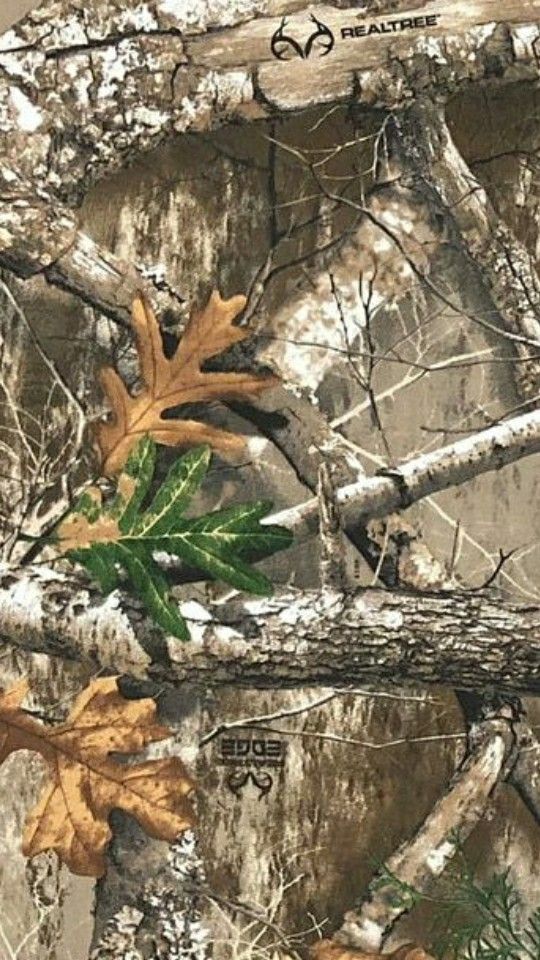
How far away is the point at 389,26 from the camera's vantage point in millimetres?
1314

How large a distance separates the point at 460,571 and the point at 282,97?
485mm

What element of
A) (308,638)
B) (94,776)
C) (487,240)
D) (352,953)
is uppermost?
(487,240)

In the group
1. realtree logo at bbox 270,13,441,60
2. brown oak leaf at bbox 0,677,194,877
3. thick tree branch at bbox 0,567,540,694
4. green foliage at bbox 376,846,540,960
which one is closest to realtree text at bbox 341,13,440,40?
realtree logo at bbox 270,13,441,60

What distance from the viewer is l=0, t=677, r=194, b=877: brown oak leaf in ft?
4.22

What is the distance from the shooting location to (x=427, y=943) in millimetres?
1315

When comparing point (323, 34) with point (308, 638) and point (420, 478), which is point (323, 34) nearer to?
point (420, 478)

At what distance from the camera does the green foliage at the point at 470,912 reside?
1290 mm

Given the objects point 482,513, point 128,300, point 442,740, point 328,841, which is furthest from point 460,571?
point 128,300

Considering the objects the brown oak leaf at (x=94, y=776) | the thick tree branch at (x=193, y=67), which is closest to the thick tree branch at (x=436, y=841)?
the brown oak leaf at (x=94, y=776)

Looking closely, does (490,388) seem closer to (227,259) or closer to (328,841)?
(227,259)

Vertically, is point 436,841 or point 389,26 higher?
point 389,26

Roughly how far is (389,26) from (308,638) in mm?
586

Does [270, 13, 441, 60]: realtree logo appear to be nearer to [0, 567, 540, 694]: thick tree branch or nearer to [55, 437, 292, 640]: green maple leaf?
[55, 437, 292, 640]: green maple leaf

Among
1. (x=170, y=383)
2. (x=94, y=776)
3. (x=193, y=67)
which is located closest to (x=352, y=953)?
(x=94, y=776)
